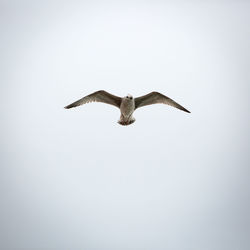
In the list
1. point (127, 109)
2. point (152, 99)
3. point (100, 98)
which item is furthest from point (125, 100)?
point (152, 99)

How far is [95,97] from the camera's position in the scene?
561 inches

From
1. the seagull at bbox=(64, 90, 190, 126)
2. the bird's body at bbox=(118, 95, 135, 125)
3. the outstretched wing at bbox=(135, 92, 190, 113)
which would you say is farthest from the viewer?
the outstretched wing at bbox=(135, 92, 190, 113)

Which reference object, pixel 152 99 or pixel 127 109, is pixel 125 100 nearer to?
pixel 127 109

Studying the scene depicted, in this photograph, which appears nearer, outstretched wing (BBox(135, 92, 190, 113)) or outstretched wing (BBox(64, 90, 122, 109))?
outstretched wing (BBox(64, 90, 122, 109))

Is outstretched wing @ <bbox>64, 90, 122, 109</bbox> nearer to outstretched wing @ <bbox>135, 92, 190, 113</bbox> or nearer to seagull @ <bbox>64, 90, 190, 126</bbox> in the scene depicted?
seagull @ <bbox>64, 90, 190, 126</bbox>

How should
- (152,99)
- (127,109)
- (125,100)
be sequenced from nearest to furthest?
(125,100)
(127,109)
(152,99)

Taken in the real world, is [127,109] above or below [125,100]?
below

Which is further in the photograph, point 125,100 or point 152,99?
point 152,99

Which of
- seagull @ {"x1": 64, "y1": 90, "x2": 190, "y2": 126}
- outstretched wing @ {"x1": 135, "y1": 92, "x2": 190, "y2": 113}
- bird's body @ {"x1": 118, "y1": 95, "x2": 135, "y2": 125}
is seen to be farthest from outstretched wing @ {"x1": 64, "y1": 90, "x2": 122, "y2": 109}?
outstretched wing @ {"x1": 135, "y1": 92, "x2": 190, "y2": 113}

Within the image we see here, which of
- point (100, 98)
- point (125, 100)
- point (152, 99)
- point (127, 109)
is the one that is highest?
point (152, 99)

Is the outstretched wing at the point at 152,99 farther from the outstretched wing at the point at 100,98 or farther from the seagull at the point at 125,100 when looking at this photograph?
the outstretched wing at the point at 100,98

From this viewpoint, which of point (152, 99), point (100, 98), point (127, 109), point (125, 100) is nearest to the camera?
point (125, 100)
